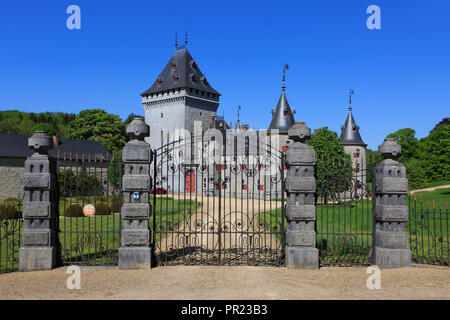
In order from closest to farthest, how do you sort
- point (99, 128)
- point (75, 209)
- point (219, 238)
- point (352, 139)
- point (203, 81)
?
point (219, 238)
point (75, 209)
point (352, 139)
point (203, 81)
point (99, 128)

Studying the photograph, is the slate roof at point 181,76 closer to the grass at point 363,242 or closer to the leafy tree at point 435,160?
the leafy tree at point 435,160

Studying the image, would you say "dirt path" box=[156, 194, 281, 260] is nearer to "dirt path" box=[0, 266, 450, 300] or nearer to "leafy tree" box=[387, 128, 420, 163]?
"dirt path" box=[0, 266, 450, 300]

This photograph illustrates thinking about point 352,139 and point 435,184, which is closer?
point 435,184

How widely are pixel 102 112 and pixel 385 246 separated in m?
50.4

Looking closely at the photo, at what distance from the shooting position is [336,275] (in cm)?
797

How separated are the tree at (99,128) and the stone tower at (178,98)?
24.2ft

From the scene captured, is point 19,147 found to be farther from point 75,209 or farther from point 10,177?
point 75,209

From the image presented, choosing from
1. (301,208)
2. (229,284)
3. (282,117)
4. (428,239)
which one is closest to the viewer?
(229,284)

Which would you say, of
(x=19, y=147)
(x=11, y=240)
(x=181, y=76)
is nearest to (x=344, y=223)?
(x=11, y=240)

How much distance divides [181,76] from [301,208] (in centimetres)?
3973

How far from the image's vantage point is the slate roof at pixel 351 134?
42094 millimetres

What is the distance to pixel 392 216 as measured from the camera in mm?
8586

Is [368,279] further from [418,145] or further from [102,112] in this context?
[418,145]
